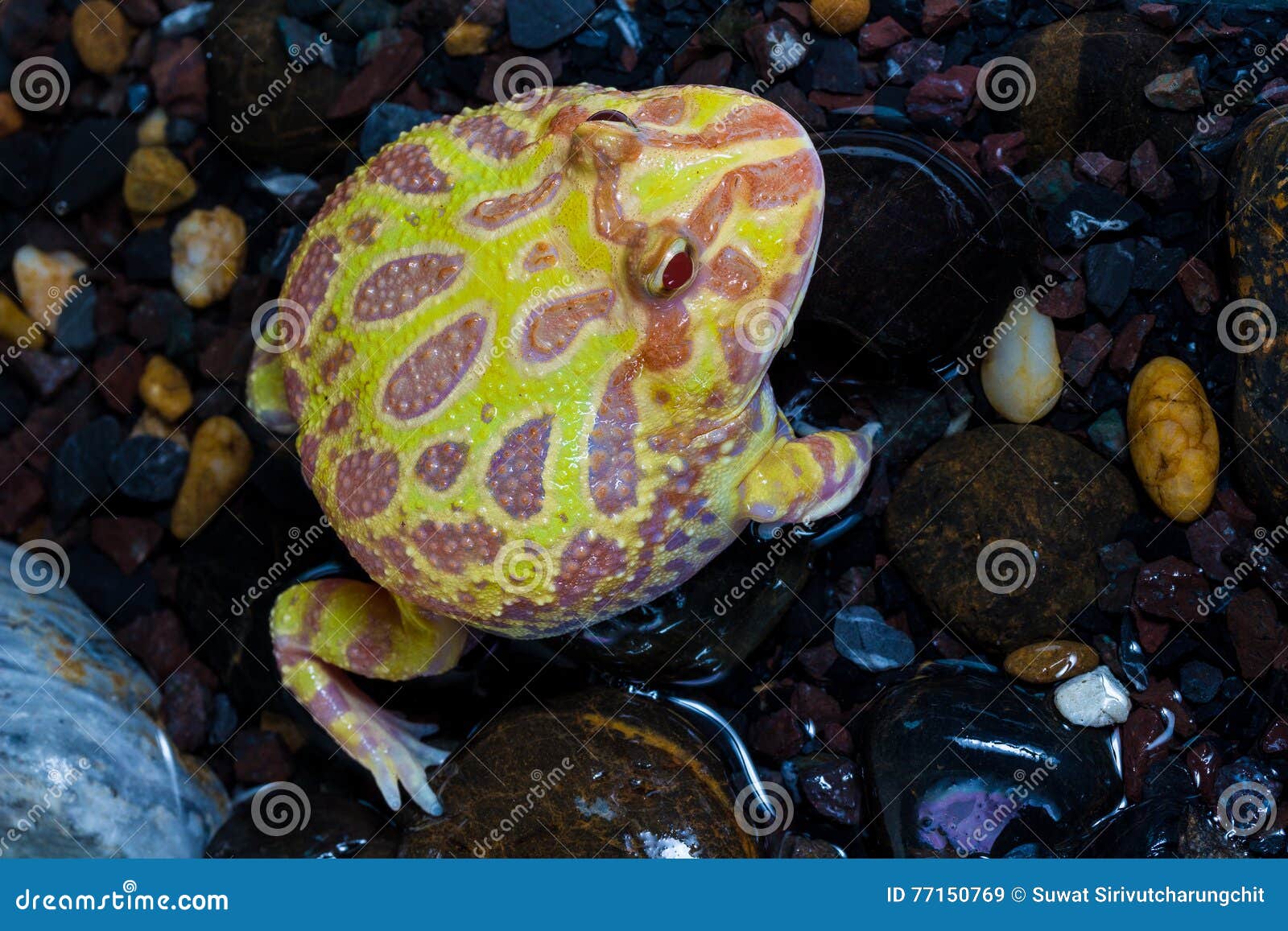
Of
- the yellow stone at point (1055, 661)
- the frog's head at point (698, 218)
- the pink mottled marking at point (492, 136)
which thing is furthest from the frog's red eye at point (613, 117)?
the yellow stone at point (1055, 661)

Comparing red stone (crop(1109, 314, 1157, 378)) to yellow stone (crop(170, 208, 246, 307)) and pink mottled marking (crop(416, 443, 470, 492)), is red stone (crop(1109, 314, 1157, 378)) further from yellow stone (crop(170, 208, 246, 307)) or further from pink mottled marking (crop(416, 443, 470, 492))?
yellow stone (crop(170, 208, 246, 307))

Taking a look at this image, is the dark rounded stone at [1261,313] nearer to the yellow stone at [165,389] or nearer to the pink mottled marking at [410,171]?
the pink mottled marking at [410,171]

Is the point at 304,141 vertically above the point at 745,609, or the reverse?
the point at 304,141

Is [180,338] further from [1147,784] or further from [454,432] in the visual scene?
[1147,784]

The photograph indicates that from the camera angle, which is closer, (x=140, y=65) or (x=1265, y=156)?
(x=1265, y=156)

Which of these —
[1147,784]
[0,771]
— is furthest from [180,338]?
[1147,784]

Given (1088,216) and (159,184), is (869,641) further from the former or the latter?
(159,184)
